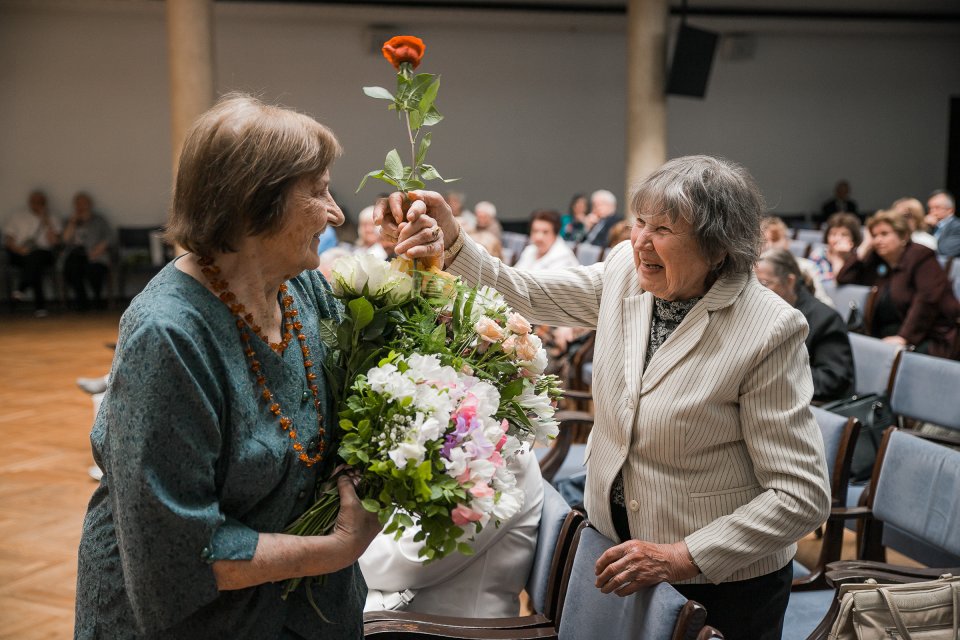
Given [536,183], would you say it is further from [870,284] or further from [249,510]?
[249,510]

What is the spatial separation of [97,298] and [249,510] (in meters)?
11.3

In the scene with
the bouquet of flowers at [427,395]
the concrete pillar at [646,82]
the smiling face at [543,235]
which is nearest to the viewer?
the bouquet of flowers at [427,395]

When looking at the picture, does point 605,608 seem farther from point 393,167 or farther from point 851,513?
point 851,513

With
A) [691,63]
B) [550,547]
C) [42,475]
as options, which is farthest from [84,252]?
[550,547]

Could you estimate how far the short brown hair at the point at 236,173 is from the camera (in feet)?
4.27

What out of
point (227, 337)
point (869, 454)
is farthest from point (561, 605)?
point (869, 454)

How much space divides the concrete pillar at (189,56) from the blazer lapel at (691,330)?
24.8ft

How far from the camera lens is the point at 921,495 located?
2686mm

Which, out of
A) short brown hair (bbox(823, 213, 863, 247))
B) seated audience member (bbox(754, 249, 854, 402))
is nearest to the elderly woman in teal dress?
seated audience member (bbox(754, 249, 854, 402))

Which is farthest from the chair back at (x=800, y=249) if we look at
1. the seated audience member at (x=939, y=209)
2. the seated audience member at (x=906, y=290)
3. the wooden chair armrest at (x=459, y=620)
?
the wooden chair armrest at (x=459, y=620)

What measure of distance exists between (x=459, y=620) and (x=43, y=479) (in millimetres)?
3610

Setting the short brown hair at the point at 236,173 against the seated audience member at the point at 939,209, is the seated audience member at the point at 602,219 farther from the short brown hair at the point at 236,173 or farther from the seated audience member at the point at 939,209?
the short brown hair at the point at 236,173

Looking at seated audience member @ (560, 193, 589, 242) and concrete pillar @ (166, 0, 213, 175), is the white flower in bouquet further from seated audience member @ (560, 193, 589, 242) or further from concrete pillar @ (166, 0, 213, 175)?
seated audience member @ (560, 193, 589, 242)

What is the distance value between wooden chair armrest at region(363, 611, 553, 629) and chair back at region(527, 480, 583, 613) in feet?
0.20
